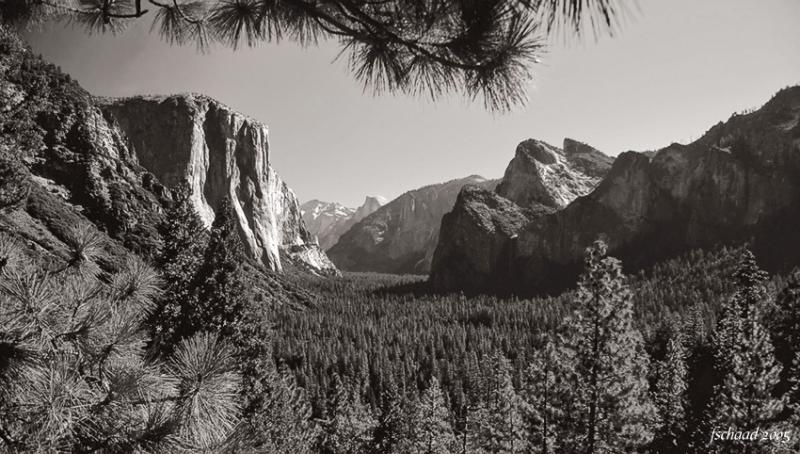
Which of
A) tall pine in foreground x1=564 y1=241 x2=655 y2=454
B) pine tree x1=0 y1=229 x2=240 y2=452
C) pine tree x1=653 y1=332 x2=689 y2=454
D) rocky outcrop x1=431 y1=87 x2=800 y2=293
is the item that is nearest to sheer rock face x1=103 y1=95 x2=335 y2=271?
rocky outcrop x1=431 y1=87 x2=800 y2=293

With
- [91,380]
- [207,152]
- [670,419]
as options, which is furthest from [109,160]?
[91,380]

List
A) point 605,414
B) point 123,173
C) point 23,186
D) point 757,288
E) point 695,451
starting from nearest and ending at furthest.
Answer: point 23,186 < point 605,414 < point 757,288 < point 695,451 < point 123,173

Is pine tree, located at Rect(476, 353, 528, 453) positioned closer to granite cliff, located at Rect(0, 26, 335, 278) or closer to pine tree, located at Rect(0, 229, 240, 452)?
granite cliff, located at Rect(0, 26, 335, 278)

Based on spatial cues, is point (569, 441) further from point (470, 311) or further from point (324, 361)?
point (470, 311)

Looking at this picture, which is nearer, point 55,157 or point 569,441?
point 569,441

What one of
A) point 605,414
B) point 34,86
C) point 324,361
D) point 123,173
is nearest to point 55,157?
point 123,173

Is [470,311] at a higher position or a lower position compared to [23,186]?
lower

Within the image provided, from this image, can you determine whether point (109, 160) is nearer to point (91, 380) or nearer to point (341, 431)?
point (341, 431)

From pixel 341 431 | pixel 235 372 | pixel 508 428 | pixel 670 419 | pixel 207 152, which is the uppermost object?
pixel 207 152

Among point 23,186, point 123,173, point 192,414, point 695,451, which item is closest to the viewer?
point 192,414
